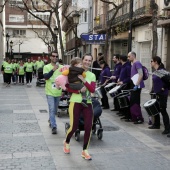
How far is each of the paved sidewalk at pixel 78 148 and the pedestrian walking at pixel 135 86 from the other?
27cm

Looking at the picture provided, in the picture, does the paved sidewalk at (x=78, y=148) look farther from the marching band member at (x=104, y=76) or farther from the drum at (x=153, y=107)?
the marching band member at (x=104, y=76)

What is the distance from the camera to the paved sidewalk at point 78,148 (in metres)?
5.75

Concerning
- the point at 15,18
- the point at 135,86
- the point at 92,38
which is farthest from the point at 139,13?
the point at 15,18

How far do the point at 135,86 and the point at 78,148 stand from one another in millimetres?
3182

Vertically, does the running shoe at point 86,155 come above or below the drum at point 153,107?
below

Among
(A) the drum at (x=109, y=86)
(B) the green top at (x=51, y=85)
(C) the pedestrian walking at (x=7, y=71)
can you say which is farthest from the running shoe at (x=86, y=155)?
(C) the pedestrian walking at (x=7, y=71)

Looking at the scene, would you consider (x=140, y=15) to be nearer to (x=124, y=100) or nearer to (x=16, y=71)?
(x=16, y=71)

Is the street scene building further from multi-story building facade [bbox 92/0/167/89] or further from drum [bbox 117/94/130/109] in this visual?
multi-story building facade [bbox 92/0/167/89]

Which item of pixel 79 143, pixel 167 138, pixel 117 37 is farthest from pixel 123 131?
pixel 117 37

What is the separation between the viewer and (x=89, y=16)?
37.0 m

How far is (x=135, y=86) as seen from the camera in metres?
9.38

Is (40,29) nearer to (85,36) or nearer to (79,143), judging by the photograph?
(85,36)

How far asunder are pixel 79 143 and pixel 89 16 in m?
30.9

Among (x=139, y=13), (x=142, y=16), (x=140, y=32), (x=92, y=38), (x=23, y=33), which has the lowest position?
(x=92, y=38)
